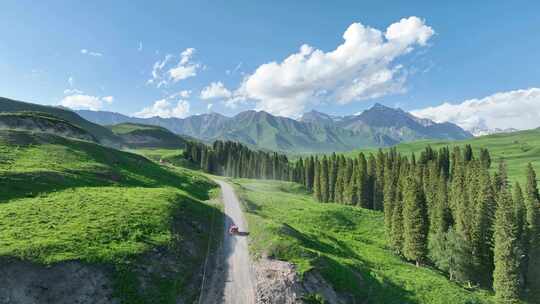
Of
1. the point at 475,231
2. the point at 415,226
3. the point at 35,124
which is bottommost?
the point at 475,231

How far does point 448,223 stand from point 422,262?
12946mm

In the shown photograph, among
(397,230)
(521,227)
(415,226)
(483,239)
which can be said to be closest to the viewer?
(483,239)

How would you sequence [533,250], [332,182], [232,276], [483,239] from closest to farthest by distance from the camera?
[232,276]
[483,239]
[533,250]
[332,182]

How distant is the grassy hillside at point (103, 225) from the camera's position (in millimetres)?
24672

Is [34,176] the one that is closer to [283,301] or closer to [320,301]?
[283,301]

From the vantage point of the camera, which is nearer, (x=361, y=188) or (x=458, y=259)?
(x=458, y=259)

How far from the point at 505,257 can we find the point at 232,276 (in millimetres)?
44080

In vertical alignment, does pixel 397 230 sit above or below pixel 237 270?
below

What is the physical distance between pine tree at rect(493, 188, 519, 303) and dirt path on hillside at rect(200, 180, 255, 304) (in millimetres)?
40528

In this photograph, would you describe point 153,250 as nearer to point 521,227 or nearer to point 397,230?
point 397,230

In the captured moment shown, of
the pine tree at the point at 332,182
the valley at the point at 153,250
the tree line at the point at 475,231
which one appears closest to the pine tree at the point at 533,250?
the tree line at the point at 475,231

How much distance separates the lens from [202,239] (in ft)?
121

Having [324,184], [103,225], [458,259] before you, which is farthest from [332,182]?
[103,225]

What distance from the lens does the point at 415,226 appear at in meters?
56.1
